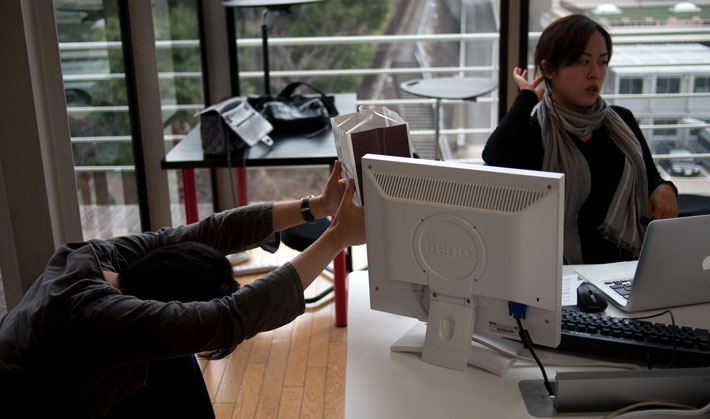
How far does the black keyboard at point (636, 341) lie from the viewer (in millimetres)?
1326

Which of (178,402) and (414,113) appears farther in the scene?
(414,113)

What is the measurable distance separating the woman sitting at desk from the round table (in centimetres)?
88

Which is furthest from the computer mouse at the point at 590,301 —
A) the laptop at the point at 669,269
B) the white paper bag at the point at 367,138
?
the white paper bag at the point at 367,138

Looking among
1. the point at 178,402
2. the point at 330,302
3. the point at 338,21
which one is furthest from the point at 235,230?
the point at 338,21

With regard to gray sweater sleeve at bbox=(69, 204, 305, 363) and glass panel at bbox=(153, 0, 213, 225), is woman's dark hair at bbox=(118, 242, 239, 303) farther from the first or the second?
glass panel at bbox=(153, 0, 213, 225)

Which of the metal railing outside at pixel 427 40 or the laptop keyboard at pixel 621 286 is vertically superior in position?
the metal railing outside at pixel 427 40

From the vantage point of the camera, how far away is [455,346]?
53.2 inches

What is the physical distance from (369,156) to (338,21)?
2.66 metres

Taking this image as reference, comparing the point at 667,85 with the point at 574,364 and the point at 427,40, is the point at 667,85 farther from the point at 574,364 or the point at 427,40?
the point at 574,364

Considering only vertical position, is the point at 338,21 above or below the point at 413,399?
above

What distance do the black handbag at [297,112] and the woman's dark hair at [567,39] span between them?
113 centimetres

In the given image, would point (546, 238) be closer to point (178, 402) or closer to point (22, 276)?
point (178, 402)

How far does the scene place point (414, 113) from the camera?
4.07 m

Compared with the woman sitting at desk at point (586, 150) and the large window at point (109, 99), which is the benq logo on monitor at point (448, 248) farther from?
the large window at point (109, 99)
